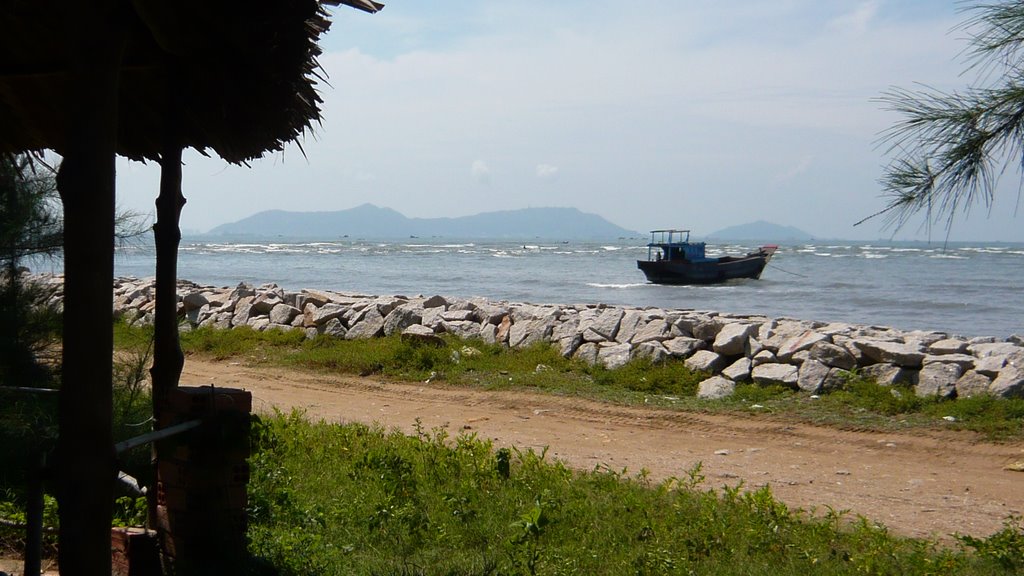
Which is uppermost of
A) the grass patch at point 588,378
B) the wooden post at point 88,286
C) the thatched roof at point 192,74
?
the thatched roof at point 192,74

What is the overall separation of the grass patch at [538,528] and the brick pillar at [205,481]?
31 cm

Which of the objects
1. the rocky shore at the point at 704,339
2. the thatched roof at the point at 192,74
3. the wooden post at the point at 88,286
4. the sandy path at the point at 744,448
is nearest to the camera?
the wooden post at the point at 88,286

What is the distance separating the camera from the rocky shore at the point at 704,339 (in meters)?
9.36

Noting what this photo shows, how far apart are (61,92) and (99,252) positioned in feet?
6.26

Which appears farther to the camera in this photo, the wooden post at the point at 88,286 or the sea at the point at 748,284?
the sea at the point at 748,284

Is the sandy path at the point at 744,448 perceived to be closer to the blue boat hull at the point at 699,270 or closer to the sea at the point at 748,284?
the sea at the point at 748,284

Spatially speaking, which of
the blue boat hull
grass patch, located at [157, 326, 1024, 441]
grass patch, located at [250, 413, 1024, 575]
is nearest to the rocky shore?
grass patch, located at [157, 326, 1024, 441]

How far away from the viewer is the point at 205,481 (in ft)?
12.3

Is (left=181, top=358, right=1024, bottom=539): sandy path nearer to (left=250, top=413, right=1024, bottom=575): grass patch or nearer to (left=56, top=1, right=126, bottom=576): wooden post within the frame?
(left=250, top=413, right=1024, bottom=575): grass patch

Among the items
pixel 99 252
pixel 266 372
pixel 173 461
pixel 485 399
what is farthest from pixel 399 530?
pixel 266 372

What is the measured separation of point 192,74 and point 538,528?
2.68 m

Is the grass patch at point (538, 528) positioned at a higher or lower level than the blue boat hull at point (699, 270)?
lower

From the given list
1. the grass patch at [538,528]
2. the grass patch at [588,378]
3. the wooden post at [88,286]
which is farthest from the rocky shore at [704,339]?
the wooden post at [88,286]

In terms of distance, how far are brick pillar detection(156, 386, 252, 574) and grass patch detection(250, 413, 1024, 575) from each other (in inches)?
12.2
